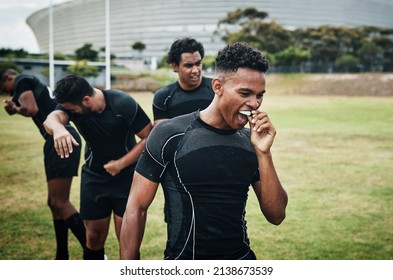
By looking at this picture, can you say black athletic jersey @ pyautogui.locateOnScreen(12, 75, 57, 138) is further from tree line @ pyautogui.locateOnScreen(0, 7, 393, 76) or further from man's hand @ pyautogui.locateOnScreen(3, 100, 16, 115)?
tree line @ pyautogui.locateOnScreen(0, 7, 393, 76)

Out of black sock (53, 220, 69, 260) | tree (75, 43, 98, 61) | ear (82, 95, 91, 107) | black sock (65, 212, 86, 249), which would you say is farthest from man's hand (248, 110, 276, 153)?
tree (75, 43, 98, 61)

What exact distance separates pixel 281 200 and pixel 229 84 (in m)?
0.53

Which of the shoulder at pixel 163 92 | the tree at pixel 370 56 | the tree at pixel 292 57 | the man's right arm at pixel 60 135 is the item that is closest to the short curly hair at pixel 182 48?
the shoulder at pixel 163 92

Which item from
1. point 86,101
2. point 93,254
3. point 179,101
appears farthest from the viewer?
point 179,101

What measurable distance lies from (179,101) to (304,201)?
7.45ft

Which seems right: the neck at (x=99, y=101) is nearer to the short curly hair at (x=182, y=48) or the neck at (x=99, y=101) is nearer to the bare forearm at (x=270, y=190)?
the short curly hair at (x=182, y=48)

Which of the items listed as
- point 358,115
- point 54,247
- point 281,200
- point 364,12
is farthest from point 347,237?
point 364,12

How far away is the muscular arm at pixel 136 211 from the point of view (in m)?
1.66

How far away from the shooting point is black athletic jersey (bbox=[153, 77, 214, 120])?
305 centimetres

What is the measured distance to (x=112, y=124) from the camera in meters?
2.77

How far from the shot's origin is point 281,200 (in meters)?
1.74

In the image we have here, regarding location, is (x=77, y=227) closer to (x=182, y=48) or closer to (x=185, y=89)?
(x=185, y=89)

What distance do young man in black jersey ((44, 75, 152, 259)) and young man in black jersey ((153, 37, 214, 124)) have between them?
0.28 meters

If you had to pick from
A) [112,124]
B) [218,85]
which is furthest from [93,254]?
[218,85]
